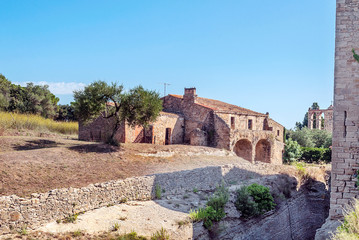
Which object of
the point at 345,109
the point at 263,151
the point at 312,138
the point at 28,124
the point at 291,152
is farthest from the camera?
the point at 312,138

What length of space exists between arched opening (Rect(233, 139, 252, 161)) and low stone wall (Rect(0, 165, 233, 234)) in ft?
36.4

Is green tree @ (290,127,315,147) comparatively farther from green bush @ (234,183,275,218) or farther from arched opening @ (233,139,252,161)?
green bush @ (234,183,275,218)

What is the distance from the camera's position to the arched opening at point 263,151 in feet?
99.9

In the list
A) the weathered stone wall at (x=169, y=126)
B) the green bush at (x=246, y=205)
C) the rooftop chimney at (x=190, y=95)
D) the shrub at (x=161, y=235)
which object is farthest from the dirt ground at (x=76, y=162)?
the rooftop chimney at (x=190, y=95)

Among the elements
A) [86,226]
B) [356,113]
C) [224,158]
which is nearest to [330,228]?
[356,113]

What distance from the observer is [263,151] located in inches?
1222

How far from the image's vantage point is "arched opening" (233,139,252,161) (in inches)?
1141

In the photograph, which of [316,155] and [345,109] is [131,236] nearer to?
[345,109]

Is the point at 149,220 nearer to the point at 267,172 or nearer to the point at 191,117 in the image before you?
the point at 267,172

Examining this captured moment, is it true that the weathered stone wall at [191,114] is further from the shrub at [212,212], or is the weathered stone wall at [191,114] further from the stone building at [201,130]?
the shrub at [212,212]

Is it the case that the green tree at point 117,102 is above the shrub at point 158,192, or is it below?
above

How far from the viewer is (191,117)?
28.8 metres

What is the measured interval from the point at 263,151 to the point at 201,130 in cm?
765

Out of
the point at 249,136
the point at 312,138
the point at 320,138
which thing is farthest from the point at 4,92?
the point at 320,138
